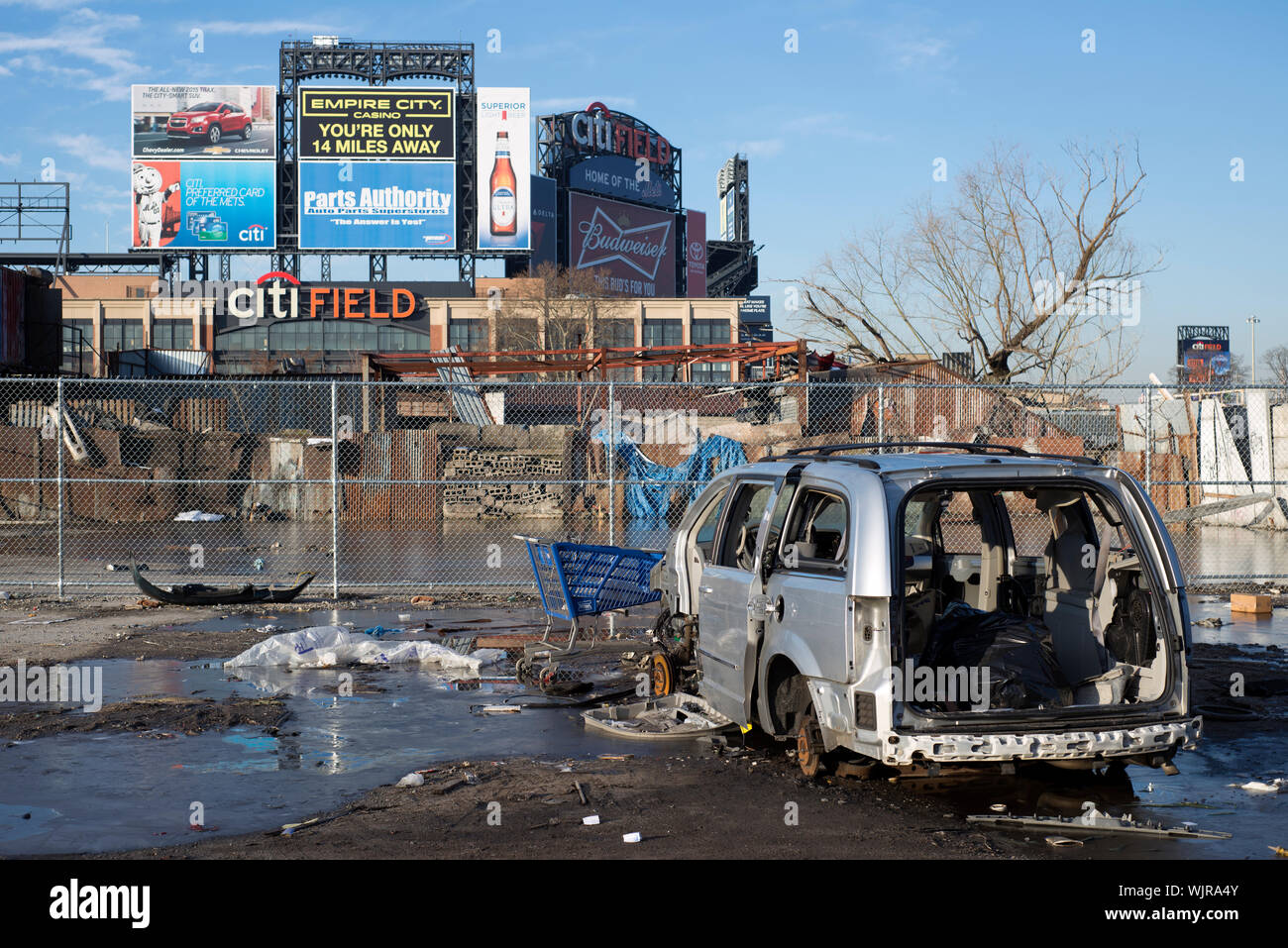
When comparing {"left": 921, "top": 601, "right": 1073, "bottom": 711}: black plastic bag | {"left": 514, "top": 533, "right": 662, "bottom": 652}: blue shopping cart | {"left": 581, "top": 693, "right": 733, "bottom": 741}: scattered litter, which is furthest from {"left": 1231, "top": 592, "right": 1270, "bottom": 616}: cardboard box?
{"left": 581, "top": 693, "right": 733, "bottom": 741}: scattered litter

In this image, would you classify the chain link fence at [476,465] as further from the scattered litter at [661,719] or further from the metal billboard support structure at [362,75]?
the metal billboard support structure at [362,75]

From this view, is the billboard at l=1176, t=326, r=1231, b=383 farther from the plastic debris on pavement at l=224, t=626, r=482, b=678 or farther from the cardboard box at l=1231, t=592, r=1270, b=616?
the plastic debris on pavement at l=224, t=626, r=482, b=678

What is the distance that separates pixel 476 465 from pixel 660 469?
4.61 metres

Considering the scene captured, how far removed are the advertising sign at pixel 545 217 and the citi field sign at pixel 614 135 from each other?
4474mm

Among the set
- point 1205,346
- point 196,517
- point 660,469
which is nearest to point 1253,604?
point 660,469

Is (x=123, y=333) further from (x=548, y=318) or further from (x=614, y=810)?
(x=614, y=810)

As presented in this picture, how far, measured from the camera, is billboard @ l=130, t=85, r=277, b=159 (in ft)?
212

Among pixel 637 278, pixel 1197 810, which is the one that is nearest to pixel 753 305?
pixel 637 278

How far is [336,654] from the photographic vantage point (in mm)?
10008

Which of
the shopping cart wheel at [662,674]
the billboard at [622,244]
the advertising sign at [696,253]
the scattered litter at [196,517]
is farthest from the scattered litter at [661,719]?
the advertising sign at [696,253]

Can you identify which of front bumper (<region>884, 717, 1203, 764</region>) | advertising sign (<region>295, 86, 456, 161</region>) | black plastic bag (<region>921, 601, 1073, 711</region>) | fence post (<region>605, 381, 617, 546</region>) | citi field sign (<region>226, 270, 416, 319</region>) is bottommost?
front bumper (<region>884, 717, 1203, 764</region>)

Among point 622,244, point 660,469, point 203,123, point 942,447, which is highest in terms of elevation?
point 203,123

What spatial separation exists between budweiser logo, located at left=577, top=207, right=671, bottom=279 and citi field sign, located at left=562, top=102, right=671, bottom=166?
16.1 ft
